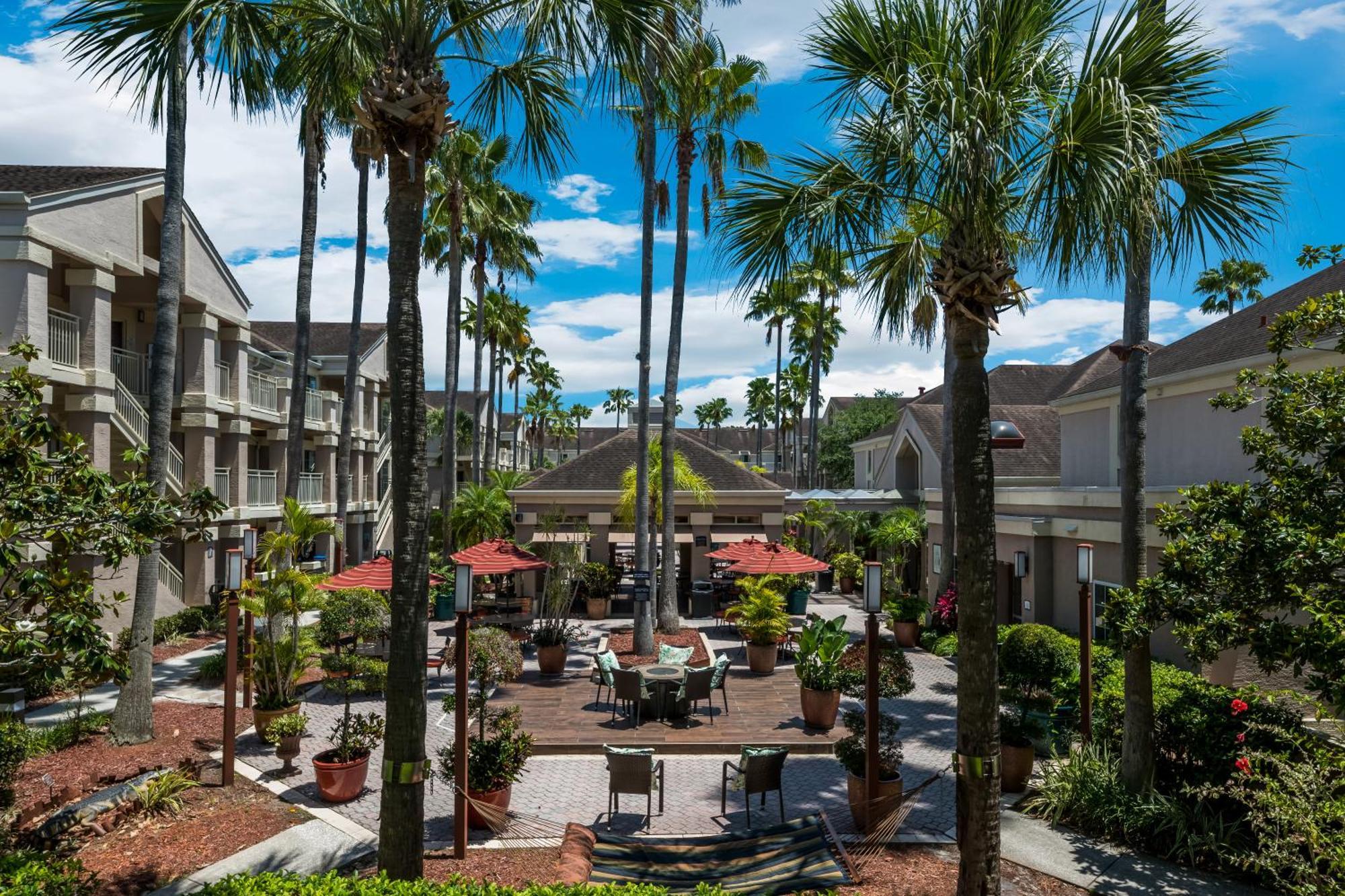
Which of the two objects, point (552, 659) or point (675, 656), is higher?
point (675, 656)

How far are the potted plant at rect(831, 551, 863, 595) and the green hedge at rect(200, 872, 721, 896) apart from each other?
23.2 meters

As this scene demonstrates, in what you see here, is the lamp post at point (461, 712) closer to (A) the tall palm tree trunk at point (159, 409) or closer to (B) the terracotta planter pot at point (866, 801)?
(B) the terracotta planter pot at point (866, 801)

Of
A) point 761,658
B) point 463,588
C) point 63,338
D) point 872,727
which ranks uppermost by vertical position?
point 63,338

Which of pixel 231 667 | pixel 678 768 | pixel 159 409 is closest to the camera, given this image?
pixel 231 667

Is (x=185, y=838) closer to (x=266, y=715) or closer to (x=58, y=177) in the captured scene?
(x=266, y=715)

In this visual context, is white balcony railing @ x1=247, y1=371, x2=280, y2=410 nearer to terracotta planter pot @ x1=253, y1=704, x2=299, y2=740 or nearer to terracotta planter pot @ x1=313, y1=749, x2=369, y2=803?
terracotta planter pot @ x1=253, y1=704, x2=299, y2=740

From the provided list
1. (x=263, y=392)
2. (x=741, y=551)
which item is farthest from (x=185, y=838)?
(x=263, y=392)

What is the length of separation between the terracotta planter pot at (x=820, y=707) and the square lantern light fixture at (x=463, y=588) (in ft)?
21.7

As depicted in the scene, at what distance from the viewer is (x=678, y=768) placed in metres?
12.0

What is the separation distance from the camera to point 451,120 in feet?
25.6

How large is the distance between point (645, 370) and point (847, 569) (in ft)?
44.7

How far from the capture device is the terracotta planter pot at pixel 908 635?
68.6 ft

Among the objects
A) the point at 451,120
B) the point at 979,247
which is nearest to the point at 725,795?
the point at 979,247

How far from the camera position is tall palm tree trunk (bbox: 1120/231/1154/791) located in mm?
9812
